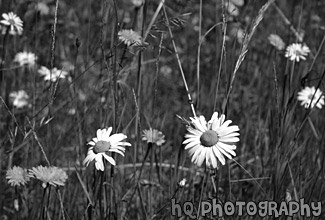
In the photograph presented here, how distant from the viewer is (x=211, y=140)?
112 centimetres

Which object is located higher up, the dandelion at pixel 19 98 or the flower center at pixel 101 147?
the dandelion at pixel 19 98

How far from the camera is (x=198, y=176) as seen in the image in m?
1.93

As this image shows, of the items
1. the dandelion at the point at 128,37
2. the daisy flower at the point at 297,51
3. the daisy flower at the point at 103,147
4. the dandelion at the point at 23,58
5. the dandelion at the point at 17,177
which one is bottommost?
the dandelion at the point at 17,177

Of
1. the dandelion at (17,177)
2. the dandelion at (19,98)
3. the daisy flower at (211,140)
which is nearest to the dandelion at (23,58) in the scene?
the dandelion at (19,98)

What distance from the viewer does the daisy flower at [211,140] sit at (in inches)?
43.4

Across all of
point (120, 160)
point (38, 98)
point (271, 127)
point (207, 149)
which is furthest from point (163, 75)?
point (207, 149)

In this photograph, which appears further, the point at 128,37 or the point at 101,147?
the point at 128,37

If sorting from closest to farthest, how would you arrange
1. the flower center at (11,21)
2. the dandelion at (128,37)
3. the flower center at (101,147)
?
the flower center at (101,147) → the dandelion at (128,37) → the flower center at (11,21)

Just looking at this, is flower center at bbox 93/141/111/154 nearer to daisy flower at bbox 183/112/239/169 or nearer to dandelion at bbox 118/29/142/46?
daisy flower at bbox 183/112/239/169

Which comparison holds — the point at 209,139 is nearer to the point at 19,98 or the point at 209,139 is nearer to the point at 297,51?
the point at 297,51

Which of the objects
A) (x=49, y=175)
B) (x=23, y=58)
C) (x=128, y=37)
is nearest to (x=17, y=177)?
(x=49, y=175)

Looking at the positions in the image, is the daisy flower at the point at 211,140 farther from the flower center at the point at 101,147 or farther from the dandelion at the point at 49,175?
the dandelion at the point at 49,175

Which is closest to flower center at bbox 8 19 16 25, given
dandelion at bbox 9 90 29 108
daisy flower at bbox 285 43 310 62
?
dandelion at bbox 9 90 29 108

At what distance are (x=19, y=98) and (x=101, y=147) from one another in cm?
106
